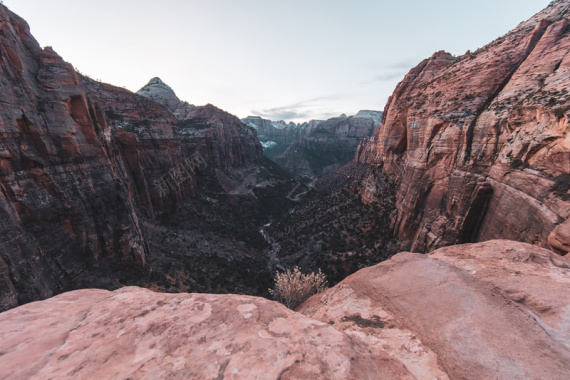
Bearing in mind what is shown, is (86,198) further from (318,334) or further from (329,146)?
(329,146)

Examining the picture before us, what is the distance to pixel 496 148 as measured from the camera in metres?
16.2

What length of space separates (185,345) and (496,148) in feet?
74.9

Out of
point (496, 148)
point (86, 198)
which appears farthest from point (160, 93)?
point (496, 148)

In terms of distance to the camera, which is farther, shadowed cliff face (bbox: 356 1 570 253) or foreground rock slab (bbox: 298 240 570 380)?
shadowed cliff face (bbox: 356 1 570 253)

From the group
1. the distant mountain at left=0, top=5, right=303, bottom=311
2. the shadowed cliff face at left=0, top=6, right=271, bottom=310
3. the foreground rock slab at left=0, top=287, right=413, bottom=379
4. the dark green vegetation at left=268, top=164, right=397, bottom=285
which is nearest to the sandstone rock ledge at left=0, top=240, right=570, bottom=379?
the foreground rock slab at left=0, top=287, right=413, bottom=379

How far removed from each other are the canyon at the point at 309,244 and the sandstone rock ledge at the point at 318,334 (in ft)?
0.11

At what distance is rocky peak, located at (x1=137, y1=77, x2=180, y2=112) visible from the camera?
74.6 meters

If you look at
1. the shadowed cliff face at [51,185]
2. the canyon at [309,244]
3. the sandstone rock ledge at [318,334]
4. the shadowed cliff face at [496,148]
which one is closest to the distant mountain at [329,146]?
the canyon at [309,244]

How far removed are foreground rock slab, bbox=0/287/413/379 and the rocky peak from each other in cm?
8422

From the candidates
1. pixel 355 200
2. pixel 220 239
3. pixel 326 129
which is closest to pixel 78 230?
pixel 220 239

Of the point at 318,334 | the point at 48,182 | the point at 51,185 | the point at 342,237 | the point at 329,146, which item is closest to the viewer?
the point at 318,334

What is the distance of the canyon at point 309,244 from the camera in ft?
12.1

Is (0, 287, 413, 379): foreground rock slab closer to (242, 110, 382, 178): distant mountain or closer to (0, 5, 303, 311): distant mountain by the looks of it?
(0, 5, 303, 311): distant mountain

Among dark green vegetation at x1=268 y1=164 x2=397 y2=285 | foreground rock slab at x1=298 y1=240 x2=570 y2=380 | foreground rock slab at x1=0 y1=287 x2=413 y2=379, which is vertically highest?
foreground rock slab at x1=0 y1=287 x2=413 y2=379
